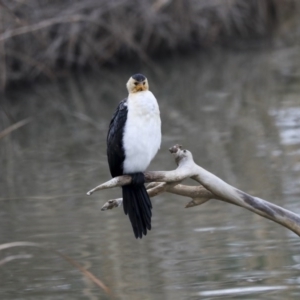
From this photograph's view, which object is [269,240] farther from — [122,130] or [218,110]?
[218,110]

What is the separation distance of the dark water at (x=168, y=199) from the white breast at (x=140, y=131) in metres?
0.69

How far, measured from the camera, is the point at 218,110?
7.88 metres

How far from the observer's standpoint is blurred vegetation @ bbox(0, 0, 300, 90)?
34.7ft

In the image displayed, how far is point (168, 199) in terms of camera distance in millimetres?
5191

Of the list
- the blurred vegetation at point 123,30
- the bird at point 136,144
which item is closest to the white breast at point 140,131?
the bird at point 136,144

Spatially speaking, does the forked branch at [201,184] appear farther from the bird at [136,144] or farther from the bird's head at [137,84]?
the bird's head at [137,84]

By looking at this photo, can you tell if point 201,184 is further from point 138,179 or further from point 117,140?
point 117,140

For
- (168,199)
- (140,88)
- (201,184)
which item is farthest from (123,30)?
(201,184)

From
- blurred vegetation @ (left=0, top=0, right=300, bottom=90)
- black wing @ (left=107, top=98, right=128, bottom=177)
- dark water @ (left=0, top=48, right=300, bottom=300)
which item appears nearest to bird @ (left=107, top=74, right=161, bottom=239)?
black wing @ (left=107, top=98, right=128, bottom=177)

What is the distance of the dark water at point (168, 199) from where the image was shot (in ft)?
12.1

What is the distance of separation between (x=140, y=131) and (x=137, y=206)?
29 centimetres

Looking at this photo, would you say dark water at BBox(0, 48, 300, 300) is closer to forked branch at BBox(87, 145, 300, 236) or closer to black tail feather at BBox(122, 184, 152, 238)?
forked branch at BBox(87, 145, 300, 236)

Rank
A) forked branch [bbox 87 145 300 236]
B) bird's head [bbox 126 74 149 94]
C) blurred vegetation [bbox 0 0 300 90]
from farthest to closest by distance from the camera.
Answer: blurred vegetation [bbox 0 0 300 90] → bird's head [bbox 126 74 149 94] → forked branch [bbox 87 145 300 236]

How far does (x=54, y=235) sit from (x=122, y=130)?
1737mm
